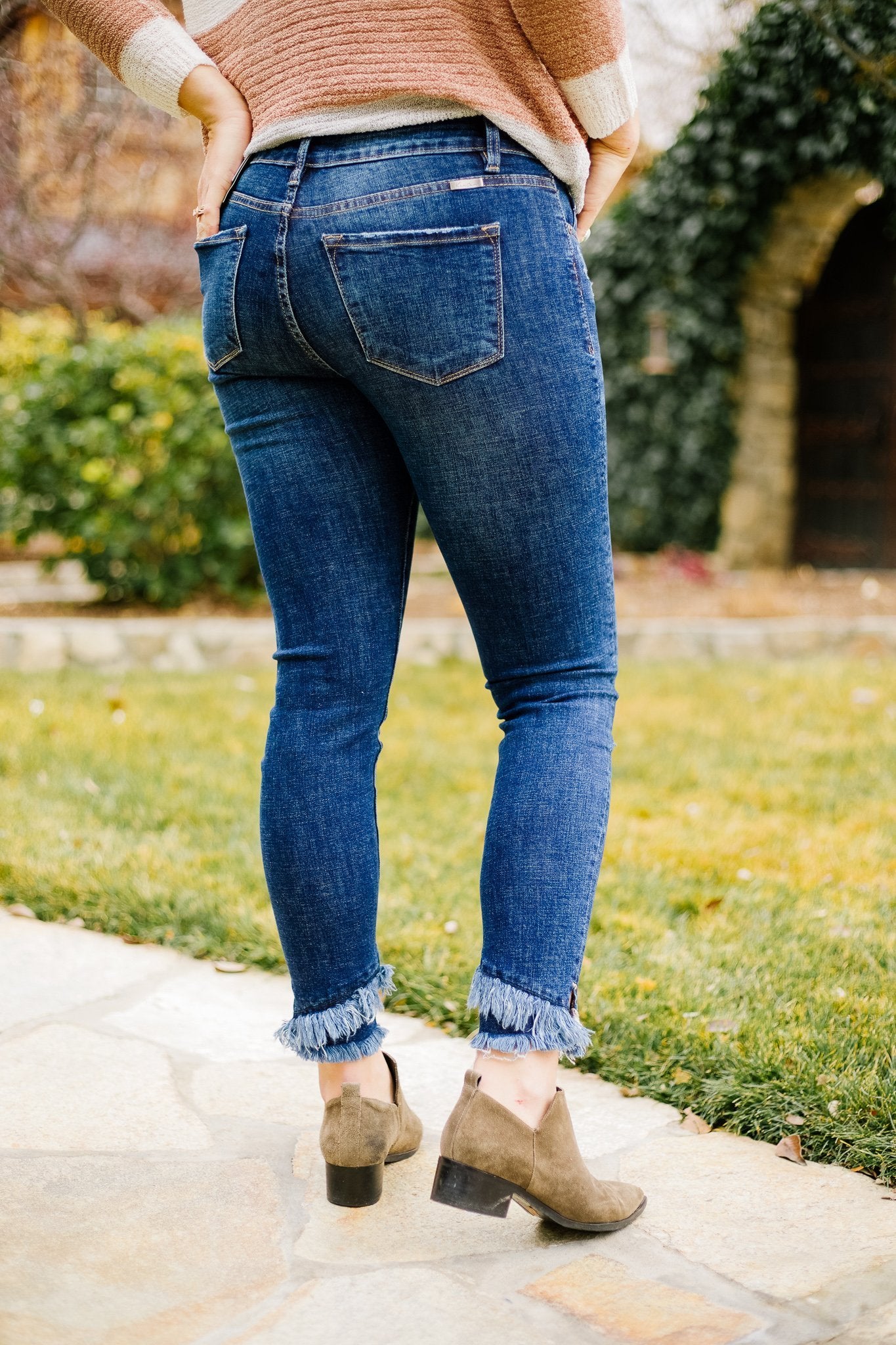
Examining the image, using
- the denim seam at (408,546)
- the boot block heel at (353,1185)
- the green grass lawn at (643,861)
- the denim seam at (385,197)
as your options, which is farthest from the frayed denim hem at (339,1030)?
the denim seam at (385,197)

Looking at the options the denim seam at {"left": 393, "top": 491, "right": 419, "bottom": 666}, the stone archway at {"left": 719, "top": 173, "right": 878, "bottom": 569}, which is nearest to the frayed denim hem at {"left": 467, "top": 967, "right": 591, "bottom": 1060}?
the denim seam at {"left": 393, "top": 491, "right": 419, "bottom": 666}

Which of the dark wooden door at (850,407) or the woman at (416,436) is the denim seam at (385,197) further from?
the dark wooden door at (850,407)

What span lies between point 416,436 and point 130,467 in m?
4.75

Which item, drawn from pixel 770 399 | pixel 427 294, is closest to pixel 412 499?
pixel 427 294

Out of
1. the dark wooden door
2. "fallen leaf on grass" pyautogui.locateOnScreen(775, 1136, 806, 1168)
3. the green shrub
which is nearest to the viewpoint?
"fallen leaf on grass" pyautogui.locateOnScreen(775, 1136, 806, 1168)

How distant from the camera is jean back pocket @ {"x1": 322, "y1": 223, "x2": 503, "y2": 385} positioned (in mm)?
1139

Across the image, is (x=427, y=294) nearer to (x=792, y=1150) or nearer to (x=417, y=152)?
(x=417, y=152)

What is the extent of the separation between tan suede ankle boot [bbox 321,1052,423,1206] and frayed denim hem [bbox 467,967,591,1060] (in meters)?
0.17

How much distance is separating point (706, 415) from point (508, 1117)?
693cm

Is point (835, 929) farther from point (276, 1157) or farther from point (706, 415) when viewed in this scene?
point (706, 415)

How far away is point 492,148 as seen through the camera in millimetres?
1159

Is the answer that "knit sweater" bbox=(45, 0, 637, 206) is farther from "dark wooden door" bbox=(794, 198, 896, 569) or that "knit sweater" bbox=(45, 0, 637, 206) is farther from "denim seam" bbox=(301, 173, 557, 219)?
"dark wooden door" bbox=(794, 198, 896, 569)

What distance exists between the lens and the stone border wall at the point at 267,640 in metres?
5.16

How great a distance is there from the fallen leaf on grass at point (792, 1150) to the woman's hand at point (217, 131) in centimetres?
127
